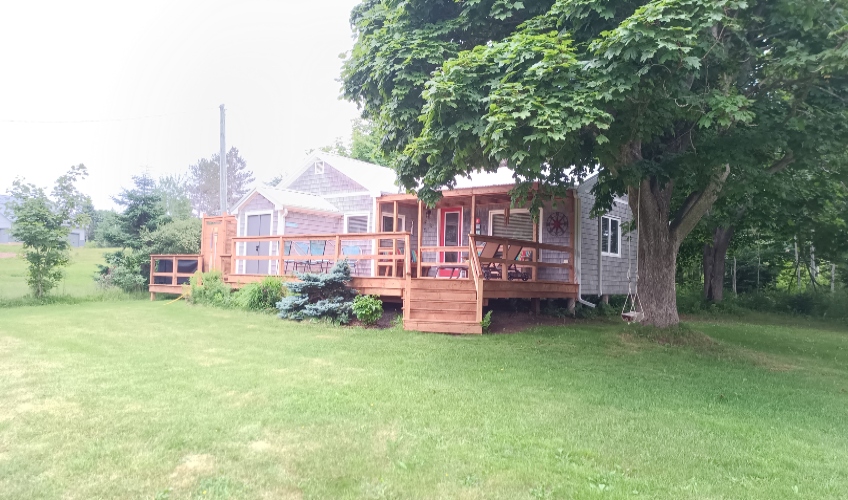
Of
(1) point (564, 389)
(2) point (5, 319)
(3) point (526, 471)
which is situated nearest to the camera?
(3) point (526, 471)

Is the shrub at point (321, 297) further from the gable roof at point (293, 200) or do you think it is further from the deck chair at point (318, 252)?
the gable roof at point (293, 200)

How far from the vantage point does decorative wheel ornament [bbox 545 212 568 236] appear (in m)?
12.8

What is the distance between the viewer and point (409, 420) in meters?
4.33

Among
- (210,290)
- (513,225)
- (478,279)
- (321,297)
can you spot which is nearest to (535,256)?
(513,225)

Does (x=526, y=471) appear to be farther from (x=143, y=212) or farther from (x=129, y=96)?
(x=129, y=96)

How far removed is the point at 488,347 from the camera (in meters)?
7.96

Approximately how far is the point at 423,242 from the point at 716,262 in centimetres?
1008

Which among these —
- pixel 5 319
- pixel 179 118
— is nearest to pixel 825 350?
pixel 5 319

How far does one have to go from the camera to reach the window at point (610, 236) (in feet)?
46.1

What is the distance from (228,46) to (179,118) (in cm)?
1128

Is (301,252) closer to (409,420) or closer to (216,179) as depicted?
(409,420)

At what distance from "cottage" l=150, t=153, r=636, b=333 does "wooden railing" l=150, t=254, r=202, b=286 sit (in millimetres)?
42

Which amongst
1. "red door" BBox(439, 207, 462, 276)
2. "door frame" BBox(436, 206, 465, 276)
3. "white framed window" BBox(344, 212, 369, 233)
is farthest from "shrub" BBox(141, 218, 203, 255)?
"red door" BBox(439, 207, 462, 276)

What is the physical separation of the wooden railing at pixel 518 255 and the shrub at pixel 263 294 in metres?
4.49
